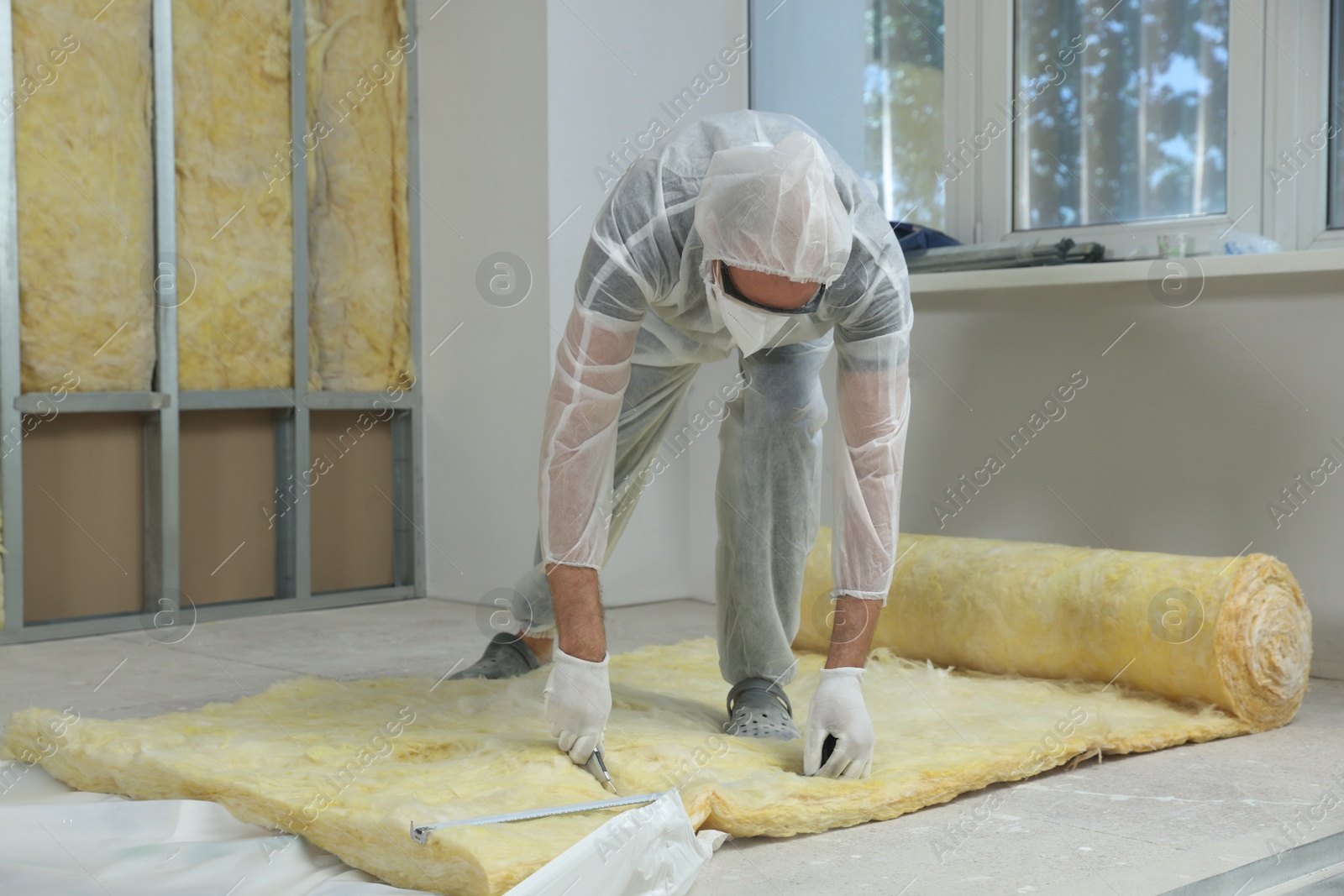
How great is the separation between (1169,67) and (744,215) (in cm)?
204

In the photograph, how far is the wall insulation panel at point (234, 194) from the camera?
3.76m

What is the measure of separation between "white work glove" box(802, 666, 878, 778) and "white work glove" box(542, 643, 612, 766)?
315mm

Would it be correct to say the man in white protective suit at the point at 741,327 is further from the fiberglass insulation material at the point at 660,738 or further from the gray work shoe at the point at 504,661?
the gray work shoe at the point at 504,661

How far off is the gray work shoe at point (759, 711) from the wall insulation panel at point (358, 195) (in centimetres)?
227

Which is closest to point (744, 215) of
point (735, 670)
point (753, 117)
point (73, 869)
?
point (753, 117)

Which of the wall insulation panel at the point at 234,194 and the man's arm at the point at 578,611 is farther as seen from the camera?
the wall insulation panel at the point at 234,194

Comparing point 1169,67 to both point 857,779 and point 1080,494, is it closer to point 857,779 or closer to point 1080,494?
point 1080,494

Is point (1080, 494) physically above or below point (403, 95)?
below

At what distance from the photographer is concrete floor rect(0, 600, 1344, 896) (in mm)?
1607

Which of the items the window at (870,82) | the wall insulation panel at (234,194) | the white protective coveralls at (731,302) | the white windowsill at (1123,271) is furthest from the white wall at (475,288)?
the white protective coveralls at (731,302)

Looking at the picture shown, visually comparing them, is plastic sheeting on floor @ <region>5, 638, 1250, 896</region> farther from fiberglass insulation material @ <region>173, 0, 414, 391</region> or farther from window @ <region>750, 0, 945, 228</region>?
window @ <region>750, 0, 945, 228</region>

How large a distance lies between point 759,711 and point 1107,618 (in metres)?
0.76

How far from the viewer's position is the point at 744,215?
171 cm

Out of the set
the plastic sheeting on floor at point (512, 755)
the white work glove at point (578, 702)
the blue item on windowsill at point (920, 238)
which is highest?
the blue item on windowsill at point (920, 238)
